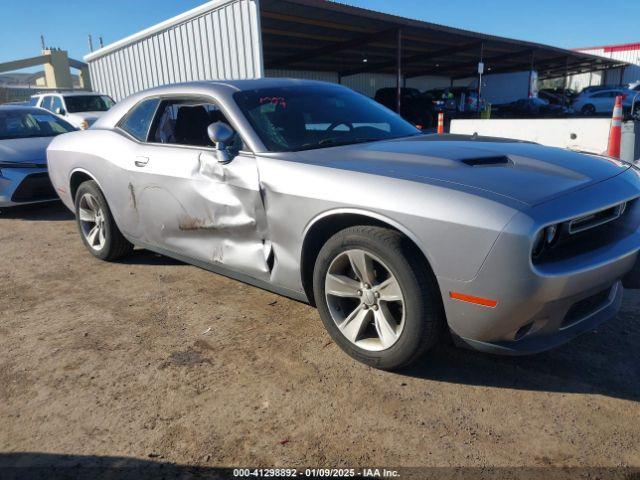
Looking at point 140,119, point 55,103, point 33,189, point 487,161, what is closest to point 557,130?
point 487,161

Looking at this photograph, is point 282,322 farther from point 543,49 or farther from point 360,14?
point 543,49

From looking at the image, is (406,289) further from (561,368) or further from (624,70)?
(624,70)

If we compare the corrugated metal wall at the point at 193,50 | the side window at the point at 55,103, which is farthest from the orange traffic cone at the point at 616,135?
the side window at the point at 55,103

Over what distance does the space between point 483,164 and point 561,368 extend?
1.11m

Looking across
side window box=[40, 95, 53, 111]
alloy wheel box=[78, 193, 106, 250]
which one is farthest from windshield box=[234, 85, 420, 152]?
side window box=[40, 95, 53, 111]

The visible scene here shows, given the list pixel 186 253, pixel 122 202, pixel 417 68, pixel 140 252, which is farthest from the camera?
pixel 417 68

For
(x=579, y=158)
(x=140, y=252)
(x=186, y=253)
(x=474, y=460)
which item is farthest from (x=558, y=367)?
(x=140, y=252)

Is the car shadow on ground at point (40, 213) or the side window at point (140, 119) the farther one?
the car shadow on ground at point (40, 213)

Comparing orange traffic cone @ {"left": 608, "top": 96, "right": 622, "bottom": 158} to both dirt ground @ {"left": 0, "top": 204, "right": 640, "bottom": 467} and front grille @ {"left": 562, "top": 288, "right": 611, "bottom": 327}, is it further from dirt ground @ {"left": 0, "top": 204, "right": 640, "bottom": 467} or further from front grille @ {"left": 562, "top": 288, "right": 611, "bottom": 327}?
front grille @ {"left": 562, "top": 288, "right": 611, "bottom": 327}

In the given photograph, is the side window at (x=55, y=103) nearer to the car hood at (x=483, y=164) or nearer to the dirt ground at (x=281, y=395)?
the dirt ground at (x=281, y=395)

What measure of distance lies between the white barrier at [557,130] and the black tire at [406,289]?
4864 millimetres

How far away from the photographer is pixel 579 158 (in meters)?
2.74

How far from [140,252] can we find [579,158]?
3.78 meters

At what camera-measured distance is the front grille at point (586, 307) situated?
2281 millimetres
